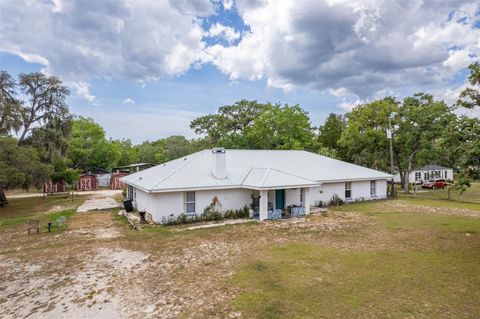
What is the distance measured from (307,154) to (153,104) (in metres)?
17.2

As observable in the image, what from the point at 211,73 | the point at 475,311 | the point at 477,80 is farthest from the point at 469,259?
the point at 211,73

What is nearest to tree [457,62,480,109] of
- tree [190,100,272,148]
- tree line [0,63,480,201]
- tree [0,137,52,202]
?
tree line [0,63,480,201]

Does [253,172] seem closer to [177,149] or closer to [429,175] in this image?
[429,175]

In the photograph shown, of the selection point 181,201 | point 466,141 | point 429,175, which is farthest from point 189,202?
point 429,175

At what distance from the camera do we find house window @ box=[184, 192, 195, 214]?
1722 cm

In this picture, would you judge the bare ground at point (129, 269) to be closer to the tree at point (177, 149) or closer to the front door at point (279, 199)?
the front door at point (279, 199)

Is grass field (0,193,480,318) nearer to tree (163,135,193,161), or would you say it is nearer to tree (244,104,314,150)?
tree (244,104,314,150)

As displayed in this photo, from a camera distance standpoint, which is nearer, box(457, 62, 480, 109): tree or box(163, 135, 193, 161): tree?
box(457, 62, 480, 109): tree

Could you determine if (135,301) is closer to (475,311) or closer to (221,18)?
(475,311)

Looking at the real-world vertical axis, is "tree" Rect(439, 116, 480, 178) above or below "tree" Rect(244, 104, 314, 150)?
below

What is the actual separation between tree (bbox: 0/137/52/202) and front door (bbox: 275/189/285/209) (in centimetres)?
1692

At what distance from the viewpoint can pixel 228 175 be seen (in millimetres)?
19234

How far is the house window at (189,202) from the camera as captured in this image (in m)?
17.2

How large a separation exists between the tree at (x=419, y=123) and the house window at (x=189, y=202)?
23.2m
